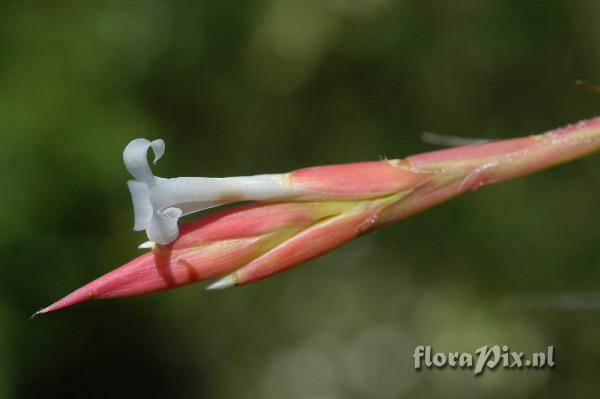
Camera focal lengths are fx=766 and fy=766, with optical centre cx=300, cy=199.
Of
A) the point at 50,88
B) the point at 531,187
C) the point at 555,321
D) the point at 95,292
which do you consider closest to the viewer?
the point at 95,292

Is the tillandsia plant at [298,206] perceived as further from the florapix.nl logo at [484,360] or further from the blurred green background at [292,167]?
the blurred green background at [292,167]

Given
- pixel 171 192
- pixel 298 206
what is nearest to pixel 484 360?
pixel 298 206

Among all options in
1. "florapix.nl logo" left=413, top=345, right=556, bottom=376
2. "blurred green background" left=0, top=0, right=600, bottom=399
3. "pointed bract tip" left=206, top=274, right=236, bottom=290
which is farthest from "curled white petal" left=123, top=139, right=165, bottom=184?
"blurred green background" left=0, top=0, right=600, bottom=399

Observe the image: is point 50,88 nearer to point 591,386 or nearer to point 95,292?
point 95,292

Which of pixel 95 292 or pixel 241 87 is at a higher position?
pixel 241 87

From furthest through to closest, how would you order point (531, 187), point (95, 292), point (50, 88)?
1. point (531, 187)
2. point (50, 88)
3. point (95, 292)

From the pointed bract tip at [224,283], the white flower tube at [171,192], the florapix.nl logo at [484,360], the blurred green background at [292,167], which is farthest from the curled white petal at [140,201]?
the blurred green background at [292,167]

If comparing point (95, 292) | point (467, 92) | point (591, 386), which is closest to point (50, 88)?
point (467, 92)

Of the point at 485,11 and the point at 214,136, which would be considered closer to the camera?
the point at 485,11
